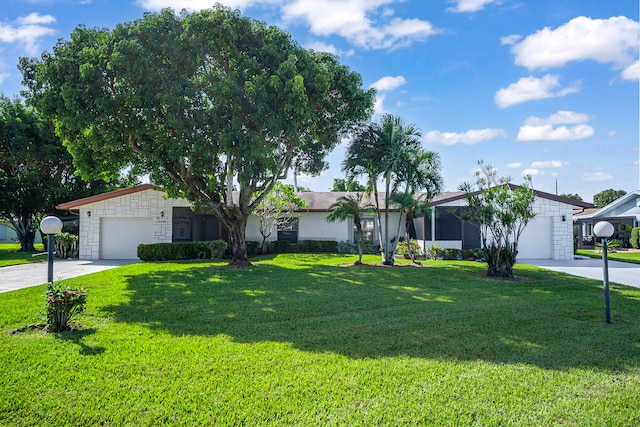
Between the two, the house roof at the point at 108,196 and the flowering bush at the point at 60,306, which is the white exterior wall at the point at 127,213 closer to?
the house roof at the point at 108,196

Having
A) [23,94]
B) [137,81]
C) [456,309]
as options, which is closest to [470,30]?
[456,309]

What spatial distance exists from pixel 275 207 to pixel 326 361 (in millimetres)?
15805

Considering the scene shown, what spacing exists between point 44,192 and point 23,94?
13.2 m

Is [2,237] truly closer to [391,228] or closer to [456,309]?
[391,228]

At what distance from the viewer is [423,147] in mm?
15352

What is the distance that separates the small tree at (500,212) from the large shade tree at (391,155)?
2.65 metres

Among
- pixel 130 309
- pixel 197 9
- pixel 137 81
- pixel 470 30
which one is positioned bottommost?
pixel 130 309

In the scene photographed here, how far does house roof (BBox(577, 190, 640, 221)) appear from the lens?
86.1 feet

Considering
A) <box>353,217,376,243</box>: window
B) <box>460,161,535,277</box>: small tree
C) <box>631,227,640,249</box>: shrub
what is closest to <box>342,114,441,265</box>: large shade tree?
<box>460,161,535,277</box>: small tree

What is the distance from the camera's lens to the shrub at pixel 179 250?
58.2 ft

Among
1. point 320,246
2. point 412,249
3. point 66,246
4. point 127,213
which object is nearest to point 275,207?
point 320,246

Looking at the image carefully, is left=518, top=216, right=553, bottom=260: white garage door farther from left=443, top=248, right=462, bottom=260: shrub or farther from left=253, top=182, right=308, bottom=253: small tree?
left=253, top=182, right=308, bottom=253: small tree

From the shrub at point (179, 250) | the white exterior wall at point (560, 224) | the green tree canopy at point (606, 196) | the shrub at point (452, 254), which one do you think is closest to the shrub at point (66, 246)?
the shrub at point (179, 250)

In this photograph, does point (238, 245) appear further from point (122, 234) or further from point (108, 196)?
point (108, 196)
